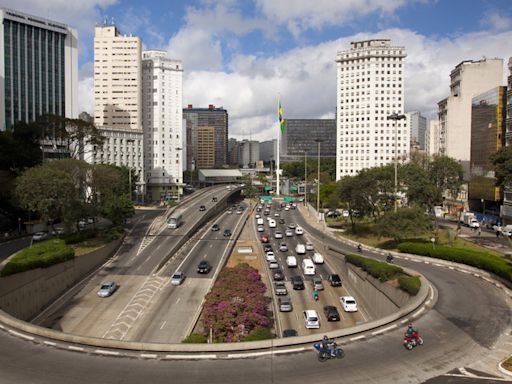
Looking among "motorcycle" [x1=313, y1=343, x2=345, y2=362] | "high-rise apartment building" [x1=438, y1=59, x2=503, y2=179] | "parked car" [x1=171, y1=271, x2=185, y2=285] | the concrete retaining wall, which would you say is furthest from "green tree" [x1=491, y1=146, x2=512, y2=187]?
"high-rise apartment building" [x1=438, y1=59, x2=503, y2=179]

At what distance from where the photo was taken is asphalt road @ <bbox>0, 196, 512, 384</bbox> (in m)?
21.2

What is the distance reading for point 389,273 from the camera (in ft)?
142

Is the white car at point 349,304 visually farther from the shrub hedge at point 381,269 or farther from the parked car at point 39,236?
the parked car at point 39,236

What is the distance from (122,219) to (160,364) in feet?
182

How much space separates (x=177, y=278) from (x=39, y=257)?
15.6 meters

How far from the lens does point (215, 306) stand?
34531 mm

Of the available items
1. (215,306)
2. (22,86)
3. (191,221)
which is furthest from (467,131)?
(22,86)

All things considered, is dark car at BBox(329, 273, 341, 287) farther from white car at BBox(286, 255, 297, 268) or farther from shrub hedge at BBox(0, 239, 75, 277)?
shrub hedge at BBox(0, 239, 75, 277)

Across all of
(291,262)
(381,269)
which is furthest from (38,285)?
(381,269)

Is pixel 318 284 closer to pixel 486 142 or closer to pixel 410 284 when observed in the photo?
pixel 410 284

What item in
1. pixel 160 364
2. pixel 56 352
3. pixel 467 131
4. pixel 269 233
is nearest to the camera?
pixel 160 364

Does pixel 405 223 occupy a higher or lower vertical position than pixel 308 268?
higher

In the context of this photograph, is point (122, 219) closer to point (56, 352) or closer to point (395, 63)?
point (56, 352)

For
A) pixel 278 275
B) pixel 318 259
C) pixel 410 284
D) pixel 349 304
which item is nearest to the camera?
pixel 410 284
